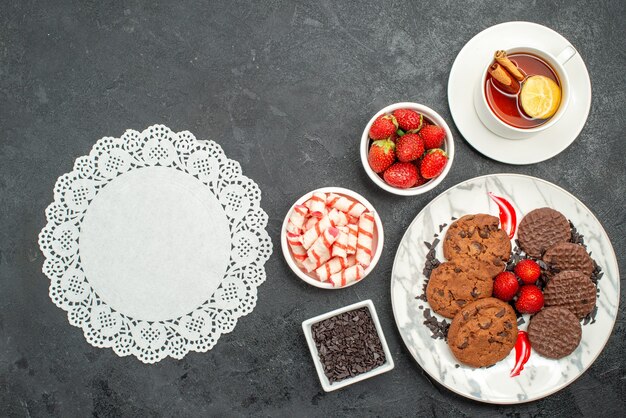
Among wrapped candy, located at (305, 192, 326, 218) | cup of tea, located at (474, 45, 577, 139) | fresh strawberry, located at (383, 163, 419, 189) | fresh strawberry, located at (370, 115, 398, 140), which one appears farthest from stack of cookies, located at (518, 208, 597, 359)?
wrapped candy, located at (305, 192, 326, 218)

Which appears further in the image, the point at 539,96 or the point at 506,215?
the point at 506,215

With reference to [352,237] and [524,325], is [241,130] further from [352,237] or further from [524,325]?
[524,325]

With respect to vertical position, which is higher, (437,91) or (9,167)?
(437,91)

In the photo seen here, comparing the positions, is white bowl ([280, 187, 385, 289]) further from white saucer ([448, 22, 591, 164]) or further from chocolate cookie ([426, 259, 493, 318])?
white saucer ([448, 22, 591, 164])

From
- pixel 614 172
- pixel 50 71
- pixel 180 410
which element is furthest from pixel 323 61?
pixel 180 410

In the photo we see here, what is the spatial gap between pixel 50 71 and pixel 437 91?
3.80ft

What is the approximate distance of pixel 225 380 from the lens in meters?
1.78

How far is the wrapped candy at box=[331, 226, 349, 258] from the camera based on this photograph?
1649 mm

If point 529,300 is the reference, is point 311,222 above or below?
below

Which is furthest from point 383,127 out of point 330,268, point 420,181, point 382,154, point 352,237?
point 330,268

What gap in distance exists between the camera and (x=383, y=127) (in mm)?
1646

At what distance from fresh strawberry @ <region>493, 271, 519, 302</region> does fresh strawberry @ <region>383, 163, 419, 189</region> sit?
0.38 meters

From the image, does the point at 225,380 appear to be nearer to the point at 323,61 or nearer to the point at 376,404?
the point at 376,404

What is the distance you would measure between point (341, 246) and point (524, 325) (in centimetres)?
60
